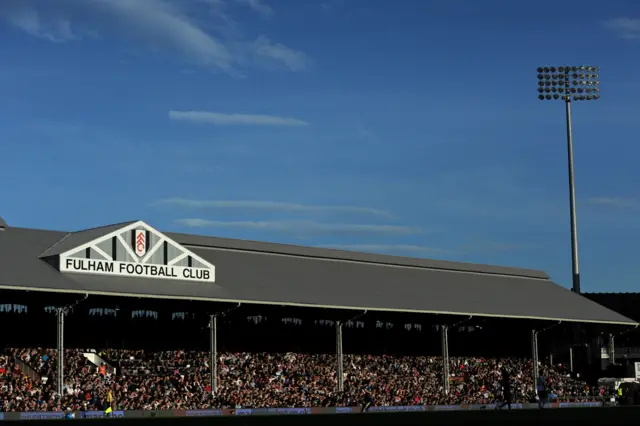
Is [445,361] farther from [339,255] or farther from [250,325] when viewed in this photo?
[250,325]

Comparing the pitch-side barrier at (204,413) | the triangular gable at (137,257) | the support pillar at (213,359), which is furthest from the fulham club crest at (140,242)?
the pitch-side barrier at (204,413)

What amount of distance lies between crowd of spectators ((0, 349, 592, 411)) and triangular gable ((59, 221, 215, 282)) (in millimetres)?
4934

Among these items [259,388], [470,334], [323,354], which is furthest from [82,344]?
[470,334]

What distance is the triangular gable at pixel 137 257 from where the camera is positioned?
5747cm

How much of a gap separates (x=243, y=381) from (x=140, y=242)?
980 cm

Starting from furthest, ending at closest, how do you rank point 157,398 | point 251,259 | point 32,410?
point 251,259
point 157,398
point 32,410

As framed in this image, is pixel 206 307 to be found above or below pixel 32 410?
above

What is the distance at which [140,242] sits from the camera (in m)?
60.0

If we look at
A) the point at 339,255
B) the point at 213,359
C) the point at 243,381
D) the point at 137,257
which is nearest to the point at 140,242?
the point at 137,257

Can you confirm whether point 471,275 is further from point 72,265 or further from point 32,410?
point 32,410

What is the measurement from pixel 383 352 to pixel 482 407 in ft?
30.3

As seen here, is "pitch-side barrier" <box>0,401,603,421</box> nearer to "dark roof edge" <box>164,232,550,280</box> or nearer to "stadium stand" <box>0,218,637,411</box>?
"stadium stand" <box>0,218,637,411</box>

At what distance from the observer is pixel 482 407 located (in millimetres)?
69250

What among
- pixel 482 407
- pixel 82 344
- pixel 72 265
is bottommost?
pixel 482 407
